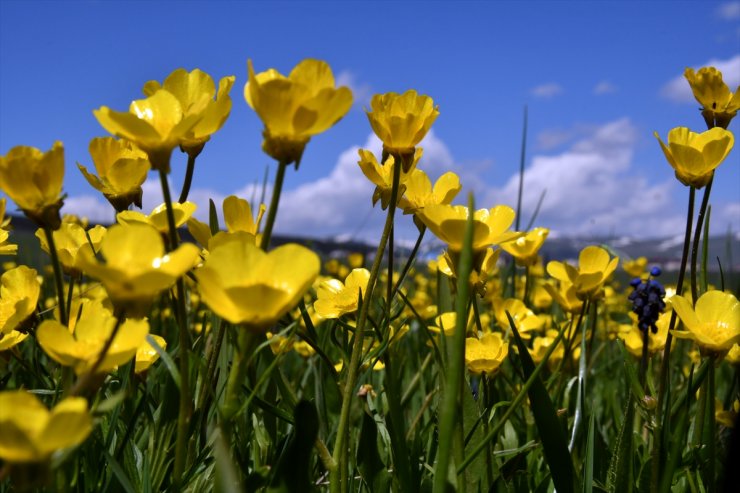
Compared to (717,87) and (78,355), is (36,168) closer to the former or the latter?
(78,355)

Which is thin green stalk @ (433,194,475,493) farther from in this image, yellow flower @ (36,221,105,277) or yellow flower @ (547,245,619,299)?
yellow flower @ (547,245,619,299)

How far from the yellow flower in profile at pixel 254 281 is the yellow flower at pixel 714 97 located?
3.45 ft

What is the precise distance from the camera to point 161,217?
0.90m

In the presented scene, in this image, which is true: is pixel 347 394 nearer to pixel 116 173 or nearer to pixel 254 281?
pixel 254 281

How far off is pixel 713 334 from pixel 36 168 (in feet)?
3.24

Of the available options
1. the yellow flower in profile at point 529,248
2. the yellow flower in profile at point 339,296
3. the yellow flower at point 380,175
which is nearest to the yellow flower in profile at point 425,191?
the yellow flower at point 380,175

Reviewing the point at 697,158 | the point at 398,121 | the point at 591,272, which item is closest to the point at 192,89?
the point at 398,121

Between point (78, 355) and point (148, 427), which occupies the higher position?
point (78, 355)

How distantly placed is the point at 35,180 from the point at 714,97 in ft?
4.09

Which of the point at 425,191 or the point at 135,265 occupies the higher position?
the point at 425,191

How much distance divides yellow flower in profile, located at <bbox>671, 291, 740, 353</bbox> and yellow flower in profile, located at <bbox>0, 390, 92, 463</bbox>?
0.82 metres

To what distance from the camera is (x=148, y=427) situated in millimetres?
1307

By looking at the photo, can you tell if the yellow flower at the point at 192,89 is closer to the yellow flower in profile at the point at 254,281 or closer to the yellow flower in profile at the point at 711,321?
the yellow flower in profile at the point at 254,281

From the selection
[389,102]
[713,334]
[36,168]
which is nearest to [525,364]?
[713,334]
